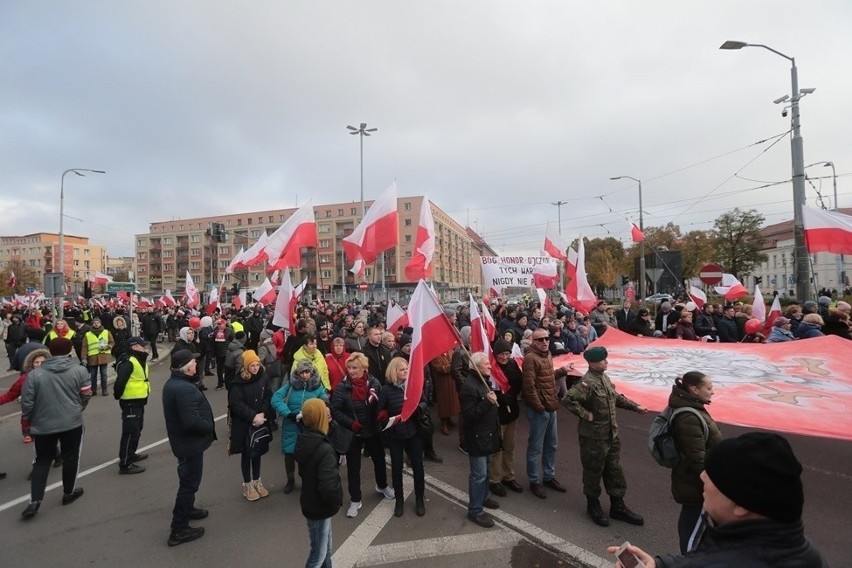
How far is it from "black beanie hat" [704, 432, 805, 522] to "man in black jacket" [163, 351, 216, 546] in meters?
4.42

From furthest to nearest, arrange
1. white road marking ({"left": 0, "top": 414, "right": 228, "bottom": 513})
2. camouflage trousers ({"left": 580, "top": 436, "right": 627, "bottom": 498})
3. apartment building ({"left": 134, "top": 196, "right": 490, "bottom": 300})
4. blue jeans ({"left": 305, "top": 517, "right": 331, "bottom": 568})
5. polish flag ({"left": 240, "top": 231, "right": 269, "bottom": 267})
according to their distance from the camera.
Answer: apartment building ({"left": 134, "top": 196, "right": 490, "bottom": 300})
polish flag ({"left": 240, "top": 231, "right": 269, "bottom": 267})
white road marking ({"left": 0, "top": 414, "right": 228, "bottom": 513})
camouflage trousers ({"left": 580, "top": 436, "right": 627, "bottom": 498})
blue jeans ({"left": 305, "top": 517, "right": 331, "bottom": 568})

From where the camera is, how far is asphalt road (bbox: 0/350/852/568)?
4.01 metres

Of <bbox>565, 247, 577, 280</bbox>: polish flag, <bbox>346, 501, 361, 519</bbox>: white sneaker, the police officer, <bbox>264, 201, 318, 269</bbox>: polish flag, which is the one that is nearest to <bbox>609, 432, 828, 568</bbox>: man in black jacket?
<bbox>346, 501, 361, 519</bbox>: white sneaker

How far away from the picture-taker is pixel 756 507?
1481 mm

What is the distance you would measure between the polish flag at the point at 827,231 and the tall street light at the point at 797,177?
2.43 metres

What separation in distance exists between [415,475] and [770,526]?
3903 millimetres

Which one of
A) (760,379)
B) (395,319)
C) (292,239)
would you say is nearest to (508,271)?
(395,319)

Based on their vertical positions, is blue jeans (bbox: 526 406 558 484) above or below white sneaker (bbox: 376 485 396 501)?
above

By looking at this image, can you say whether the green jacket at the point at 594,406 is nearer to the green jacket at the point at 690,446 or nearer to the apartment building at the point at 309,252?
the green jacket at the point at 690,446

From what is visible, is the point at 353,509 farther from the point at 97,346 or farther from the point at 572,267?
the point at 572,267

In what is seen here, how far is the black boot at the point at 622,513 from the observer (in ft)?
14.5

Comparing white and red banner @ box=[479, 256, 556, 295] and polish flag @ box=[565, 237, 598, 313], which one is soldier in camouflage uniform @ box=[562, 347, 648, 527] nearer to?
polish flag @ box=[565, 237, 598, 313]

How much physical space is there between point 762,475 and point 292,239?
9.85 m

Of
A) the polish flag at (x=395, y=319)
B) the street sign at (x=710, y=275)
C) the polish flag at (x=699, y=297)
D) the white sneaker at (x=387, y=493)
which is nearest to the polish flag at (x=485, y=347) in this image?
the white sneaker at (x=387, y=493)
